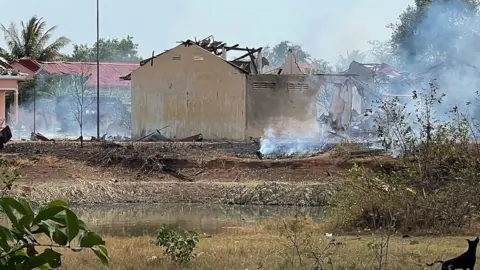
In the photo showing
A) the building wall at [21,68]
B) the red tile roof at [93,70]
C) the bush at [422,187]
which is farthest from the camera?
the red tile roof at [93,70]

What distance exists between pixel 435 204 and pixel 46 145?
21503 mm

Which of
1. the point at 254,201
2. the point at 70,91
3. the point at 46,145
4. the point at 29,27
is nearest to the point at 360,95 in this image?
the point at 254,201

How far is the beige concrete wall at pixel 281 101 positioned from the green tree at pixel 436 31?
765cm

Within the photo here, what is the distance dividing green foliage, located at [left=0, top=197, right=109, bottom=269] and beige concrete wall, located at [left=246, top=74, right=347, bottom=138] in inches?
1229

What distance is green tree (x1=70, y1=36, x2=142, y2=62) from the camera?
74.6 meters

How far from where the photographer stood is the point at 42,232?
12.2ft

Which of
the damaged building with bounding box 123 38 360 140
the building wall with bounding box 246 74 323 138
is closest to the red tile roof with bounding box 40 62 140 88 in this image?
the damaged building with bounding box 123 38 360 140

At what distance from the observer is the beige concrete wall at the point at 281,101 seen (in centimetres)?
3506

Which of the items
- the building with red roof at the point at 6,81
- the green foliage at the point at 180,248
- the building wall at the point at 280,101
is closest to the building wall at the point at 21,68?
the building with red roof at the point at 6,81

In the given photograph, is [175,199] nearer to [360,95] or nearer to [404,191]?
[360,95]

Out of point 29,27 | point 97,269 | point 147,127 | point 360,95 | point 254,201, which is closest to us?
point 97,269

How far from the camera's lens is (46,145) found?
3188 cm

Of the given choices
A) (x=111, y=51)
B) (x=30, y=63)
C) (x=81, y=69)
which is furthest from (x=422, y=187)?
(x=111, y=51)

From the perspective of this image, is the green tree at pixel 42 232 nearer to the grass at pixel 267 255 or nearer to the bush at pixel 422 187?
the grass at pixel 267 255
